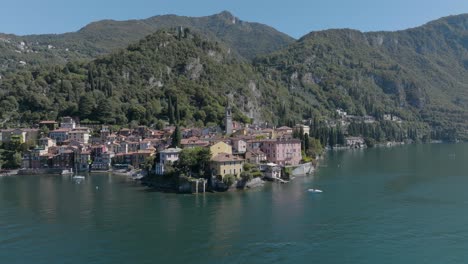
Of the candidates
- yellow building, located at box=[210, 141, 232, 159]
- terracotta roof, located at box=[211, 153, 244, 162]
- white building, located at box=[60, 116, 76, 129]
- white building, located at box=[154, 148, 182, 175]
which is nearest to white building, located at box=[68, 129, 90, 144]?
white building, located at box=[60, 116, 76, 129]

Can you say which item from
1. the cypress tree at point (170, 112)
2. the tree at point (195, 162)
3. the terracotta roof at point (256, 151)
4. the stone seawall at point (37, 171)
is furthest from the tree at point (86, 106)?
the tree at point (195, 162)

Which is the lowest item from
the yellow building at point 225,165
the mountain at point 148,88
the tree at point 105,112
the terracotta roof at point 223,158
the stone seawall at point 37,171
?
the stone seawall at point 37,171

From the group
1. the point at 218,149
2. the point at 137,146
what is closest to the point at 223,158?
the point at 218,149

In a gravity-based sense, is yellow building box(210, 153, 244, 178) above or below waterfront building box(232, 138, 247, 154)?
below

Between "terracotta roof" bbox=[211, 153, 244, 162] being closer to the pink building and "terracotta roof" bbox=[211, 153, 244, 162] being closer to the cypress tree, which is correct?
the pink building

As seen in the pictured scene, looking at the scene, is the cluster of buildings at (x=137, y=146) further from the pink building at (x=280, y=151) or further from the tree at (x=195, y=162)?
the tree at (x=195, y=162)

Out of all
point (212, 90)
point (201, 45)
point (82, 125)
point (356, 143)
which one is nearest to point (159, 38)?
point (201, 45)

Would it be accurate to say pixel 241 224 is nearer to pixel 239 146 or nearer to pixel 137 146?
pixel 239 146
